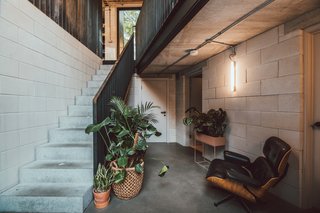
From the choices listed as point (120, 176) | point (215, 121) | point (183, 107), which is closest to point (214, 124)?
point (215, 121)

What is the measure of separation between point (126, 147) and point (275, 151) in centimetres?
181

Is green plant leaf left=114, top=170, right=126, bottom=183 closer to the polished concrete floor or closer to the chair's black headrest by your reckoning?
the polished concrete floor

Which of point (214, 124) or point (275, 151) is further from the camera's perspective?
point (214, 124)

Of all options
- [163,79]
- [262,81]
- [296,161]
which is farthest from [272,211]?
[163,79]

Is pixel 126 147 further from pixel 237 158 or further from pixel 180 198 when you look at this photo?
pixel 237 158

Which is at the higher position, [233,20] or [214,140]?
[233,20]

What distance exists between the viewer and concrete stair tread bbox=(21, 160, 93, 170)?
2305mm

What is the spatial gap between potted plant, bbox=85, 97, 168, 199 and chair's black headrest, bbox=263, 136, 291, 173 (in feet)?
3.92

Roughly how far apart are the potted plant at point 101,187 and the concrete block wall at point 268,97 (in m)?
2.11

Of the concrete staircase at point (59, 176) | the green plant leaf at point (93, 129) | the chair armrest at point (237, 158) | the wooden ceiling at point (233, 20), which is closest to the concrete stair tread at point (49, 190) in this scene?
the concrete staircase at point (59, 176)

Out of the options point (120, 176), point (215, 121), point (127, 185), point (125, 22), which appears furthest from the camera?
point (125, 22)

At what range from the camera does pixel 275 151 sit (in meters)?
1.97

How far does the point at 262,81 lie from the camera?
2.47 m

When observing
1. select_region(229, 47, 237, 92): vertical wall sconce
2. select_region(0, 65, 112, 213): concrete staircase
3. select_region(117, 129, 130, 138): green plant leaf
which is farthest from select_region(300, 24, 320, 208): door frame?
select_region(0, 65, 112, 213): concrete staircase
